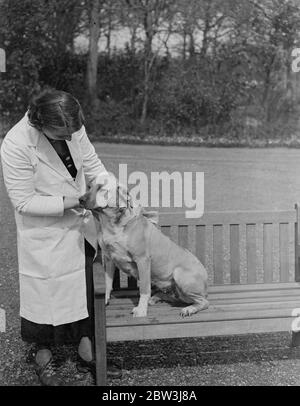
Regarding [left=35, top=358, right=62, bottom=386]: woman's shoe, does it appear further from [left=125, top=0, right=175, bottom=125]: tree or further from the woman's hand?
[left=125, top=0, right=175, bottom=125]: tree

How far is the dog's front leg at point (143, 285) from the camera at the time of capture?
8.26 ft

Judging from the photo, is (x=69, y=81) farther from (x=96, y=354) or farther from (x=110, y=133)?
(x=96, y=354)

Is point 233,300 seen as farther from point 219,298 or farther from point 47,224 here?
point 47,224

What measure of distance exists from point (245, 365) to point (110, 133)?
1.46 meters

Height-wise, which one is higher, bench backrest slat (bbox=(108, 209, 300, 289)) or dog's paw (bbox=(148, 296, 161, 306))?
bench backrest slat (bbox=(108, 209, 300, 289))

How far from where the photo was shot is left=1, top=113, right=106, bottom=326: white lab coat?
2.21 metres

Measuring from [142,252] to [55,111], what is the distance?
0.80 meters

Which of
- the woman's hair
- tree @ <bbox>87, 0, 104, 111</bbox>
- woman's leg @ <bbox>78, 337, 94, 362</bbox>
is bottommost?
woman's leg @ <bbox>78, 337, 94, 362</bbox>

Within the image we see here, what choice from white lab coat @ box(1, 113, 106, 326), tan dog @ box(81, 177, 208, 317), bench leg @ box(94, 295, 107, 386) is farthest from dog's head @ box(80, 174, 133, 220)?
bench leg @ box(94, 295, 107, 386)

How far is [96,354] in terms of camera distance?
7.97ft

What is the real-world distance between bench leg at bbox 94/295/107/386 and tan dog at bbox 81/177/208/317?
21cm

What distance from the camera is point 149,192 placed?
2971mm

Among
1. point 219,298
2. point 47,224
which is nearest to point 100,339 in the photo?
point 47,224
